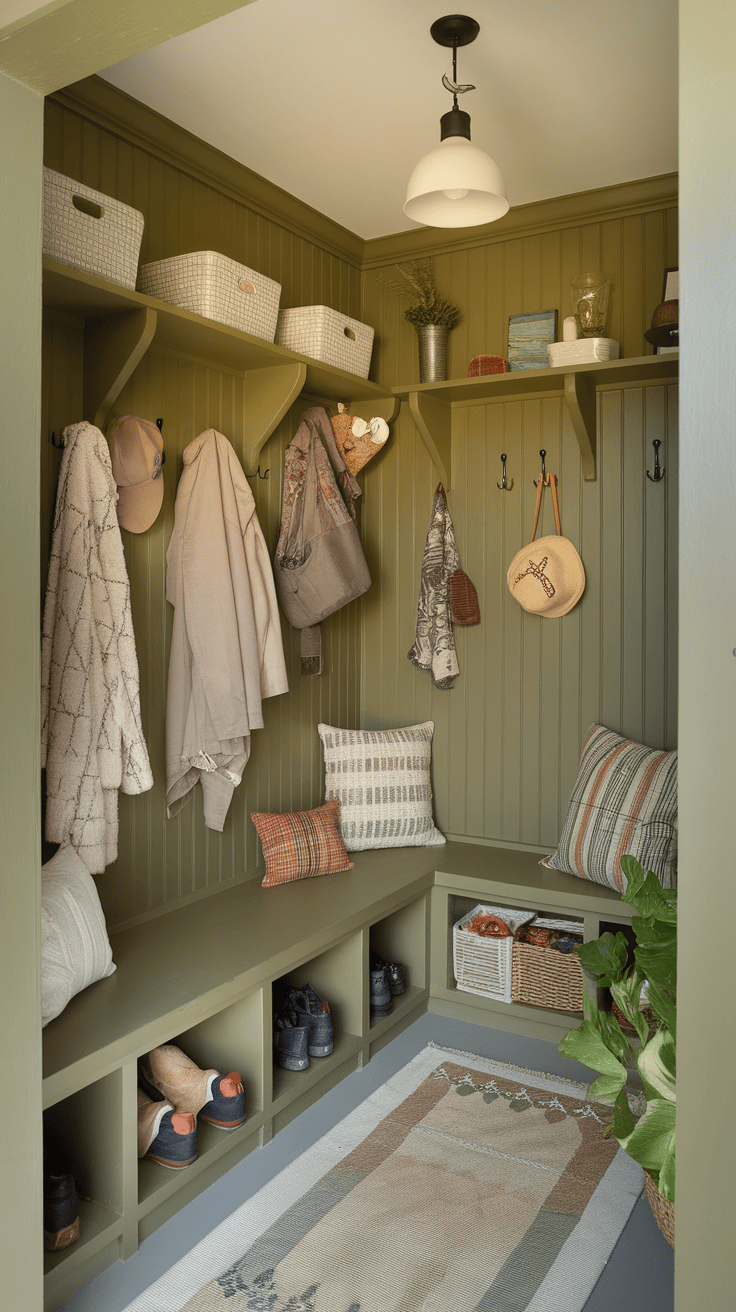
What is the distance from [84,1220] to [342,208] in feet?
10.0

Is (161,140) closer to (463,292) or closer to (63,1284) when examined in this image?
(463,292)

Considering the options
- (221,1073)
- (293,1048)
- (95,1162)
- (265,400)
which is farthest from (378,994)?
(265,400)

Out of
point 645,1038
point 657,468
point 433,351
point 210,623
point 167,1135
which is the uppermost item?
point 433,351

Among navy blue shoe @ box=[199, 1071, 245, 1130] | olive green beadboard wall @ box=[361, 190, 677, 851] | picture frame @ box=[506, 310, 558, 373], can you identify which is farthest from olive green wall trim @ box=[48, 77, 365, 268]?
navy blue shoe @ box=[199, 1071, 245, 1130]

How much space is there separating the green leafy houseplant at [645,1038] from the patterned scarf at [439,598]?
1.60 meters

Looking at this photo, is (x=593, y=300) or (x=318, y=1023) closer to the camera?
(x=318, y=1023)

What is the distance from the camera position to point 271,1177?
2191 mm

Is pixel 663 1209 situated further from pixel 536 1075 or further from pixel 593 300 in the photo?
pixel 593 300

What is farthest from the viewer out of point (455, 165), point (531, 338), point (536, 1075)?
point (531, 338)

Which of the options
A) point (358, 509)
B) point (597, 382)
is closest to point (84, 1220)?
point (358, 509)

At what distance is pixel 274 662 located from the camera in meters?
2.80

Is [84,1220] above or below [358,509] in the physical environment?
below

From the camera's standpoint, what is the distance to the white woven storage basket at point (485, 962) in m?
2.97

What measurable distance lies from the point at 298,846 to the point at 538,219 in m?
2.30
